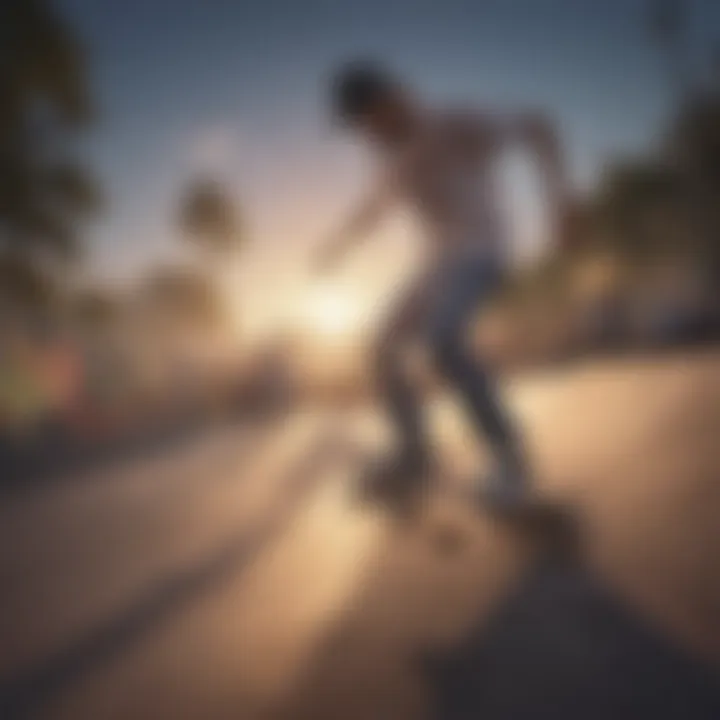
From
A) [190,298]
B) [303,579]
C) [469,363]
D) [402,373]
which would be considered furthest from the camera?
[190,298]

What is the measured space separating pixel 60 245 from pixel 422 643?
28.8 feet

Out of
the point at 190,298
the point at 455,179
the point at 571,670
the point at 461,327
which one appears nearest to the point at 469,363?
the point at 461,327

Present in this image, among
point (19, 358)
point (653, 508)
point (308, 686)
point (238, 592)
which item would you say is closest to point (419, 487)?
point (653, 508)

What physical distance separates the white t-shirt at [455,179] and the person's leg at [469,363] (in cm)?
10

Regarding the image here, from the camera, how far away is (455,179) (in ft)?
7.99

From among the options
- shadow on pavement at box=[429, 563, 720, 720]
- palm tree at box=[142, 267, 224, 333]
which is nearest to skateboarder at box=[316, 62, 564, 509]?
shadow on pavement at box=[429, 563, 720, 720]

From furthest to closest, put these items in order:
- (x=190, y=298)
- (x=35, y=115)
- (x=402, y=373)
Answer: (x=190, y=298) → (x=35, y=115) → (x=402, y=373)

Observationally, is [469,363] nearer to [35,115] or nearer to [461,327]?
[461,327]

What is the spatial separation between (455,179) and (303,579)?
1.39 m

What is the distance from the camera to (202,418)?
9.79m

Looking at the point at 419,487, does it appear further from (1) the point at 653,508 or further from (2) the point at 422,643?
(2) the point at 422,643

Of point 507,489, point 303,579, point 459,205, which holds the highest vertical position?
Answer: point 459,205

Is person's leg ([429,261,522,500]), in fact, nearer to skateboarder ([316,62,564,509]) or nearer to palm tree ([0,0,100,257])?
skateboarder ([316,62,564,509])

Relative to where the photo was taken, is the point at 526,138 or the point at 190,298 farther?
the point at 190,298
